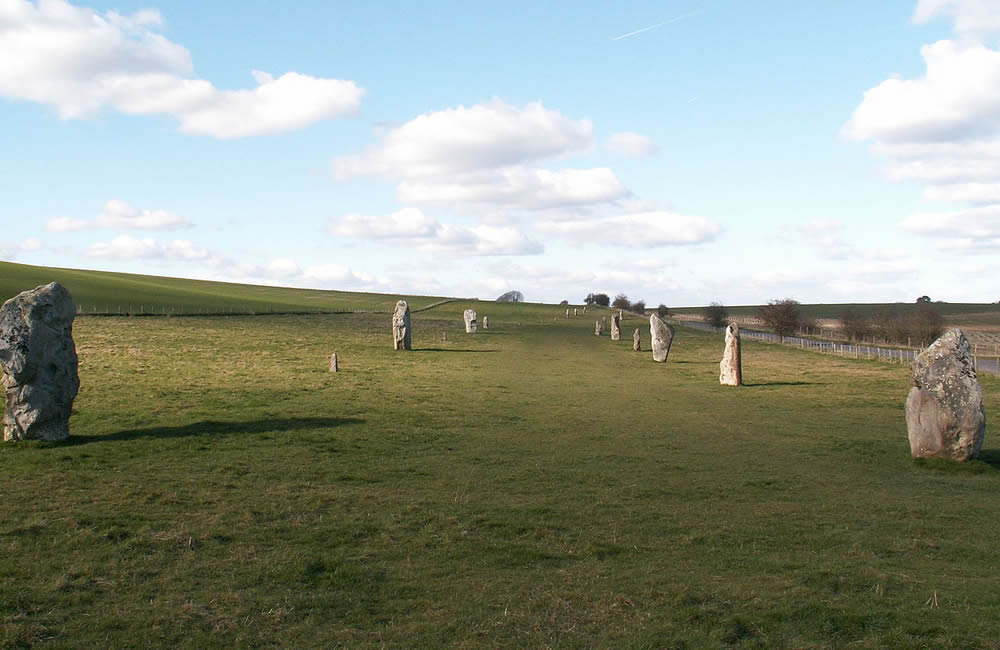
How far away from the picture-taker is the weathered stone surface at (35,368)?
18.4 m

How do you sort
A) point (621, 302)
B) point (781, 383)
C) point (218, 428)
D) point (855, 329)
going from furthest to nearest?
point (621, 302) → point (855, 329) → point (781, 383) → point (218, 428)

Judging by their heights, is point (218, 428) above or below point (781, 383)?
below

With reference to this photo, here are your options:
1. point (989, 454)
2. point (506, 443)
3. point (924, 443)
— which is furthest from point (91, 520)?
point (989, 454)

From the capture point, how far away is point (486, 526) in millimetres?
12258

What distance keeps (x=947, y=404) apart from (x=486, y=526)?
38.8ft

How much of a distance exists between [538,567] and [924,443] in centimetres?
1226

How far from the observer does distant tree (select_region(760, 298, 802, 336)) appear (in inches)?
3595

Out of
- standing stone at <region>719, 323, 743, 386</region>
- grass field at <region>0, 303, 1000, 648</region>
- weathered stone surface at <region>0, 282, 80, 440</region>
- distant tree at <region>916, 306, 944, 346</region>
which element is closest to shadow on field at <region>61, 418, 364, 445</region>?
grass field at <region>0, 303, 1000, 648</region>

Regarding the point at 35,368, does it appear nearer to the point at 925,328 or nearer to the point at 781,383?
the point at 781,383

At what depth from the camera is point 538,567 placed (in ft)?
34.1

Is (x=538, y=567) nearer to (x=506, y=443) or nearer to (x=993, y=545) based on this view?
(x=993, y=545)

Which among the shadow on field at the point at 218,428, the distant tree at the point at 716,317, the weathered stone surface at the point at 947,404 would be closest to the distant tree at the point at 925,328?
the distant tree at the point at 716,317

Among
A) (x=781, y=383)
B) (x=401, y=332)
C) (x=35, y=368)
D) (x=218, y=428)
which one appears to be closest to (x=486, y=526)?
(x=218, y=428)

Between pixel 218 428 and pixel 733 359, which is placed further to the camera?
pixel 733 359
